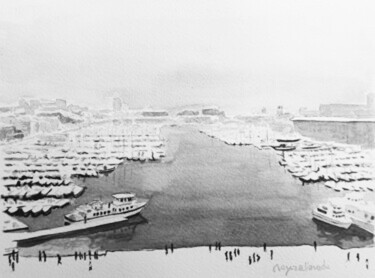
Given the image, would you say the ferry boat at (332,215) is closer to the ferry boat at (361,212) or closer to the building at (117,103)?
the ferry boat at (361,212)

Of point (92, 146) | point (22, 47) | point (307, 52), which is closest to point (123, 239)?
point (92, 146)

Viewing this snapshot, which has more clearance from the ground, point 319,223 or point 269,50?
point 269,50

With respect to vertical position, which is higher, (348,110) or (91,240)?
(348,110)

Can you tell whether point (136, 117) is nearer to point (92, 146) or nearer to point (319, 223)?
point (92, 146)

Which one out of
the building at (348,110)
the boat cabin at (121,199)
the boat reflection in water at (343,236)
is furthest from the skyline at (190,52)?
the boat reflection in water at (343,236)

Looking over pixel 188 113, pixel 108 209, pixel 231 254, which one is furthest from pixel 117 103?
pixel 231 254

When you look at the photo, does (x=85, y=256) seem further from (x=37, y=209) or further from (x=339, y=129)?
(x=339, y=129)

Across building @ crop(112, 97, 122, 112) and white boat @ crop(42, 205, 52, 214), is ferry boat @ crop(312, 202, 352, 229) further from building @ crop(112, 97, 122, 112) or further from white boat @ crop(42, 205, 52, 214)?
white boat @ crop(42, 205, 52, 214)
